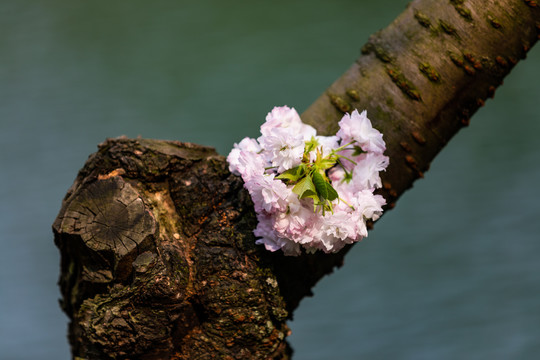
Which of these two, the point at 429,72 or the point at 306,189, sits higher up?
the point at 429,72

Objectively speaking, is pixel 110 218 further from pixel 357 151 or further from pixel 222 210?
pixel 357 151

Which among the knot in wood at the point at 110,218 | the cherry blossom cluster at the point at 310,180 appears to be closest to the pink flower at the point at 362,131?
the cherry blossom cluster at the point at 310,180

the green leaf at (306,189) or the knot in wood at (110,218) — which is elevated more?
the knot in wood at (110,218)

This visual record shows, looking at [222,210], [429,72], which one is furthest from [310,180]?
[429,72]

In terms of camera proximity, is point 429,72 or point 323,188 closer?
point 323,188

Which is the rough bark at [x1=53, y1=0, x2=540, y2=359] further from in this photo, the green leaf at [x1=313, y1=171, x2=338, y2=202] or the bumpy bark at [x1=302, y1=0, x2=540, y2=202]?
the green leaf at [x1=313, y1=171, x2=338, y2=202]

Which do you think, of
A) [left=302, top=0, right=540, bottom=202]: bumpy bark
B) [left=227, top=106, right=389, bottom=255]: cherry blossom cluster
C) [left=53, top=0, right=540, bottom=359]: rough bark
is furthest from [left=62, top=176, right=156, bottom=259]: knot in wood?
[left=302, top=0, right=540, bottom=202]: bumpy bark

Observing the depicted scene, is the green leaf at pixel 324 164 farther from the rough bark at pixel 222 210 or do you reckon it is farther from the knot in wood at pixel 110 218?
the knot in wood at pixel 110 218
